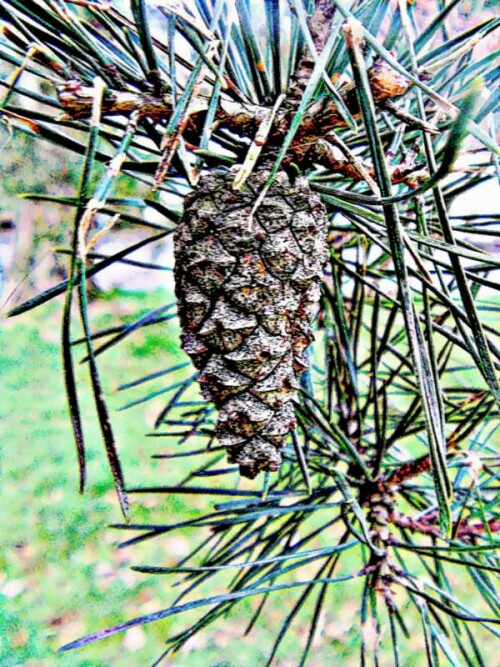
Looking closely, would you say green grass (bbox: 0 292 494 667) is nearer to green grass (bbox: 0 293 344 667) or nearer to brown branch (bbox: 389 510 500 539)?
green grass (bbox: 0 293 344 667)

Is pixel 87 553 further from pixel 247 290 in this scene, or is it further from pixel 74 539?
pixel 247 290

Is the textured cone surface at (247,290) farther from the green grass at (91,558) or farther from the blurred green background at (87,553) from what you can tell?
the blurred green background at (87,553)

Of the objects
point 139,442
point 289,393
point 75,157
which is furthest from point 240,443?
point 75,157

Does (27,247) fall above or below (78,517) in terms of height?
above

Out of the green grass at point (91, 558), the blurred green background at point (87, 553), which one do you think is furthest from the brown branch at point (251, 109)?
the blurred green background at point (87, 553)

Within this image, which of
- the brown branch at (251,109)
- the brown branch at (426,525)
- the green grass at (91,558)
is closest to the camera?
the brown branch at (251,109)

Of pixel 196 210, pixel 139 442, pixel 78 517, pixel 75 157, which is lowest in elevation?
pixel 78 517

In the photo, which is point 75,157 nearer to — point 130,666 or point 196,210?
point 130,666

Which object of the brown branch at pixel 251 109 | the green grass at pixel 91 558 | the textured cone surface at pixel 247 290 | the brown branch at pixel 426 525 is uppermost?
the brown branch at pixel 251 109
